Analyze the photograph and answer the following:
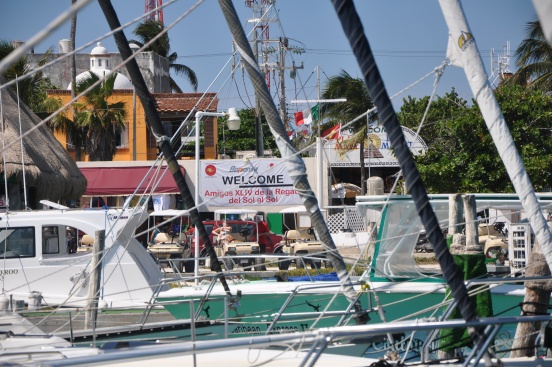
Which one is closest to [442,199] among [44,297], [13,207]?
[44,297]

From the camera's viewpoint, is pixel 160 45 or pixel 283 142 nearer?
pixel 283 142

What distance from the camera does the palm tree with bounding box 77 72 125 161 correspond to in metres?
39.4

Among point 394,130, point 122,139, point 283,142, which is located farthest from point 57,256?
point 122,139

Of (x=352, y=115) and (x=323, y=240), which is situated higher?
(x=352, y=115)

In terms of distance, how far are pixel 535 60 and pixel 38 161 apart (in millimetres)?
24540

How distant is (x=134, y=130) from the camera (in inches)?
1641

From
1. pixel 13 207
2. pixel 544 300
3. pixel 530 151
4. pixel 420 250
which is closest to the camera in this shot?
pixel 544 300

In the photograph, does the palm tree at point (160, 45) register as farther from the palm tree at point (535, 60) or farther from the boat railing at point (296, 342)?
the boat railing at point (296, 342)

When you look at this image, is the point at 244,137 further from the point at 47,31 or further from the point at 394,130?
the point at 47,31

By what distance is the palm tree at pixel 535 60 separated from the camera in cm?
3559

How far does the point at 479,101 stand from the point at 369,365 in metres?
2.31

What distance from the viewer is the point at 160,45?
61.2 metres

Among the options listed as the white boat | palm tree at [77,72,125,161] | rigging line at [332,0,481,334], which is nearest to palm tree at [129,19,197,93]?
palm tree at [77,72,125,161]

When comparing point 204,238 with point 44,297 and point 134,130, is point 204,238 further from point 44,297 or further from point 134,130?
point 134,130
